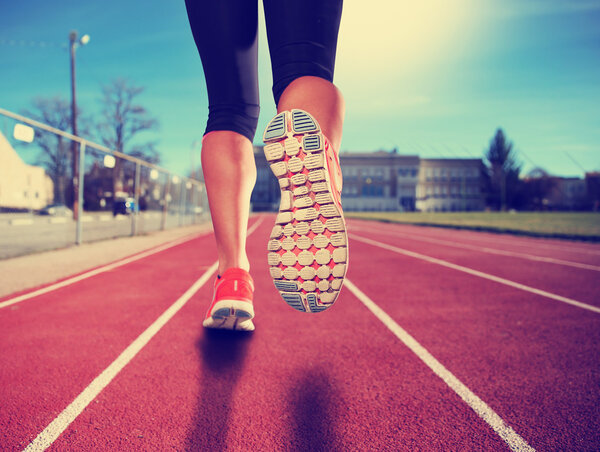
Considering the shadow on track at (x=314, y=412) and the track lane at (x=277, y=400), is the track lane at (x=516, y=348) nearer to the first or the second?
the track lane at (x=277, y=400)

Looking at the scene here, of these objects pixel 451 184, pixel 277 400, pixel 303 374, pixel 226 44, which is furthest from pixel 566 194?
pixel 226 44

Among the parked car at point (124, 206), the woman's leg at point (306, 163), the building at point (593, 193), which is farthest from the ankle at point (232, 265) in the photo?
the building at point (593, 193)

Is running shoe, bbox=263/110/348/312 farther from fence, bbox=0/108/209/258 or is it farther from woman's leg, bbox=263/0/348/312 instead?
fence, bbox=0/108/209/258

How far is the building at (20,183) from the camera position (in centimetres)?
541

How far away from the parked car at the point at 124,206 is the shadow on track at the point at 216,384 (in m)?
8.96

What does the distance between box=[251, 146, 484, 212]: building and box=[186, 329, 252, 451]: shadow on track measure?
58473 millimetres

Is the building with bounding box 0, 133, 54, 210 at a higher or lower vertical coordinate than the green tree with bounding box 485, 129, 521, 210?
lower

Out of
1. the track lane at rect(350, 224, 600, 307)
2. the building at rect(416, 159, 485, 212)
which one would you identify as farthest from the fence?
the building at rect(416, 159, 485, 212)

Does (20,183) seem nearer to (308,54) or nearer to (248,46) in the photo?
(248,46)

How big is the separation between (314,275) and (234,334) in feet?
4.26

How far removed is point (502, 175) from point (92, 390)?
7732 cm

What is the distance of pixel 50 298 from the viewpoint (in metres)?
3.06

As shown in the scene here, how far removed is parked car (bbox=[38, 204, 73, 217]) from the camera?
649 cm

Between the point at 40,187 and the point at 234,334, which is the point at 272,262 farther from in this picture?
the point at 40,187
